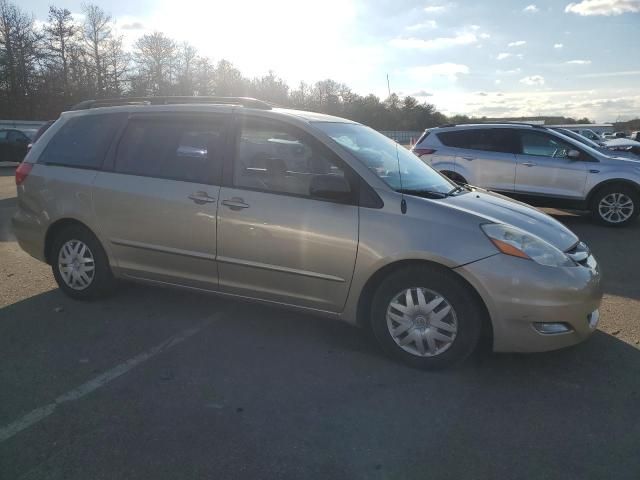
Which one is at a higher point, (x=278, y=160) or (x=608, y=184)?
(x=278, y=160)

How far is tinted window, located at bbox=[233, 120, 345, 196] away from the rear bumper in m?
2.15

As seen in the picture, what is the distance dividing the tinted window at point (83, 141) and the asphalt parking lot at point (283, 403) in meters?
1.38

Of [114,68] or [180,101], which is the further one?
[114,68]

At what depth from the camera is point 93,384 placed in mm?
3275

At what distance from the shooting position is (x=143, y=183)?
14.0 ft

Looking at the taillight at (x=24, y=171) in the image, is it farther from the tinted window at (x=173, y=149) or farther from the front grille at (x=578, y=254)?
the front grille at (x=578, y=254)

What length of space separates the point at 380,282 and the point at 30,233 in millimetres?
3429

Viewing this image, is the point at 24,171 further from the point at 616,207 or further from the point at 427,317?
the point at 616,207

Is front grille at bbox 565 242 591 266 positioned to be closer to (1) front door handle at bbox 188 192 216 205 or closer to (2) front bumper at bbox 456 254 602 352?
(2) front bumper at bbox 456 254 602 352

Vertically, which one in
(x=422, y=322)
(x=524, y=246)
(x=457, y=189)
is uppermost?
(x=457, y=189)

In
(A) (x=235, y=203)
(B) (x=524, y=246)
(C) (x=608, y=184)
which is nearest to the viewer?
(B) (x=524, y=246)

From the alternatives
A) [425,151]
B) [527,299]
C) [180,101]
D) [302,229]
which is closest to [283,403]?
[302,229]

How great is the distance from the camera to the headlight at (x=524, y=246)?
10.8 feet

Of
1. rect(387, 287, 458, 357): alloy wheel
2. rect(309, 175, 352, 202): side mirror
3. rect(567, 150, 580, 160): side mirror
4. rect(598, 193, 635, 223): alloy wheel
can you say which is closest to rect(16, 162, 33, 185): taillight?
rect(309, 175, 352, 202): side mirror
